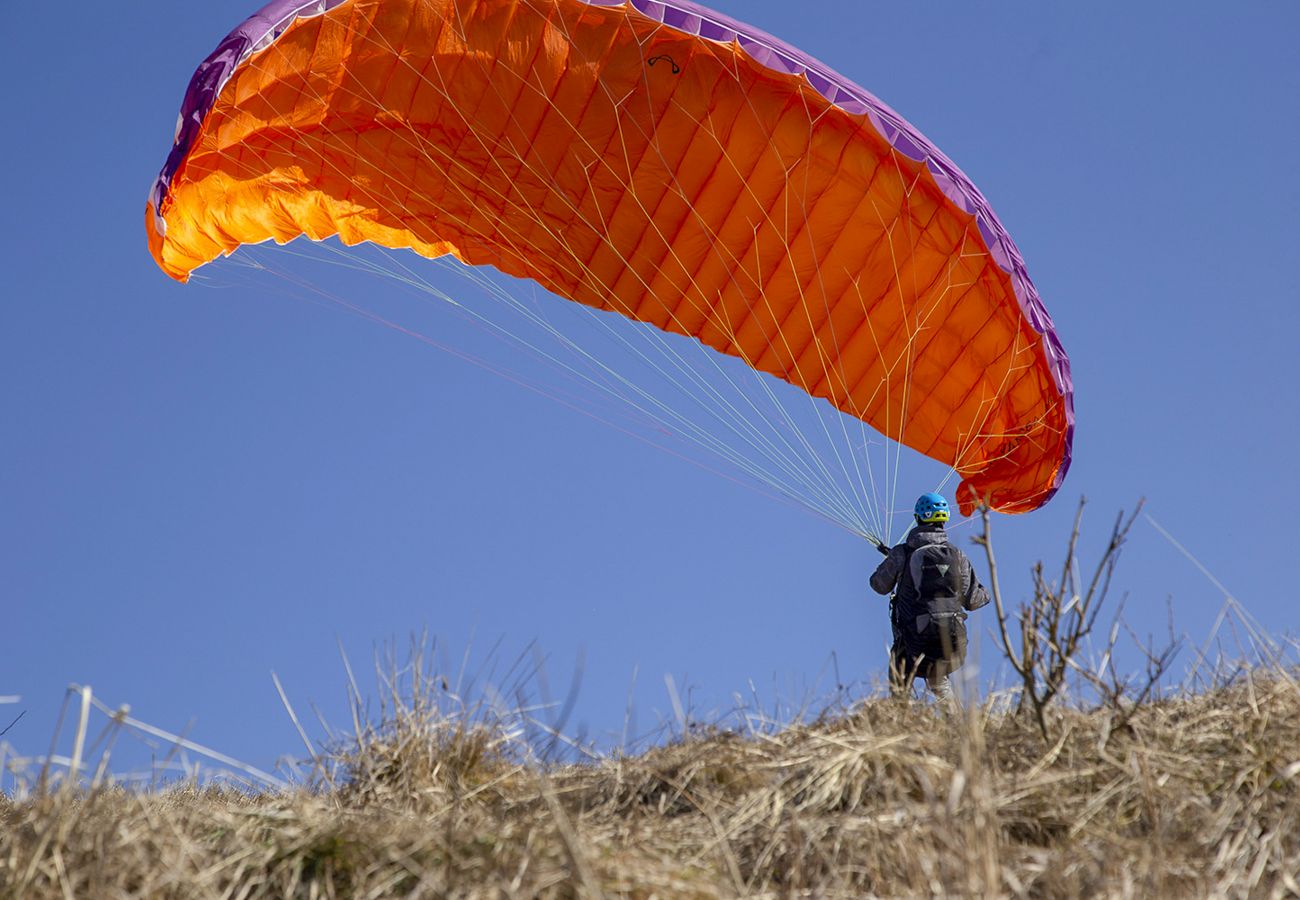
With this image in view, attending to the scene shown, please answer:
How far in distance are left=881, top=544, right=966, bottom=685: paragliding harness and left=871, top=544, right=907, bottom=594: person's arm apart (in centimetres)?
8

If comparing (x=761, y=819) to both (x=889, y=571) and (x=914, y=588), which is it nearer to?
(x=914, y=588)

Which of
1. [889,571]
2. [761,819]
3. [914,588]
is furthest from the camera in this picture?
[889,571]

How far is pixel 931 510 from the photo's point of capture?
7742mm

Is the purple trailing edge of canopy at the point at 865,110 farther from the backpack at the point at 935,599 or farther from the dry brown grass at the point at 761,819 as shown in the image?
the dry brown grass at the point at 761,819

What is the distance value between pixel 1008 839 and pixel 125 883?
2.01 meters

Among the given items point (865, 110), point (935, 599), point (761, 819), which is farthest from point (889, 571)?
point (761, 819)

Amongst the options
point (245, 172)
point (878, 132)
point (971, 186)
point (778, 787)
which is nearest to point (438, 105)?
point (245, 172)

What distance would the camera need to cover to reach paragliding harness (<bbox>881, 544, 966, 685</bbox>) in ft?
24.3

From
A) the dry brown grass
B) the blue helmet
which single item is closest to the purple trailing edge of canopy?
the blue helmet

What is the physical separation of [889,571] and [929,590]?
0.31 metres

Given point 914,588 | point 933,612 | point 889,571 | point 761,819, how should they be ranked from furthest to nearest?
1. point 889,571
2. point 914,588
3. point 933,612
4. point 761,819

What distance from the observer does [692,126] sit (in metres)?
8.02

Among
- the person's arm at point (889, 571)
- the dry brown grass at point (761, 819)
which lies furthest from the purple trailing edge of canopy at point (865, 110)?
the dry brown grass at point (761, 819)

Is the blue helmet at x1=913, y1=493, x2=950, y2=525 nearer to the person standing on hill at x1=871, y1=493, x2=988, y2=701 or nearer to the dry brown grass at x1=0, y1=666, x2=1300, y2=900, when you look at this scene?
the person standing on hill at x1=871, y1=493, x2=988, y2=701
